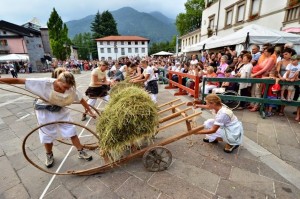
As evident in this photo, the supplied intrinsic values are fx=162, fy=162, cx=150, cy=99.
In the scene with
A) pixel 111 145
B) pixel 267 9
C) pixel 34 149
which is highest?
pixel 267 9

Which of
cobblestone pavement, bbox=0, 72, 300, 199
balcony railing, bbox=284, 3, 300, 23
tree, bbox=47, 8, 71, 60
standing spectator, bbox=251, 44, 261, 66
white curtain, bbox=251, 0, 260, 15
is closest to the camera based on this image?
cobblestone pavement, bbox=0, 72, 300, 199

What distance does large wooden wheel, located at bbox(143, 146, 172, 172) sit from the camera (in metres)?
2.52

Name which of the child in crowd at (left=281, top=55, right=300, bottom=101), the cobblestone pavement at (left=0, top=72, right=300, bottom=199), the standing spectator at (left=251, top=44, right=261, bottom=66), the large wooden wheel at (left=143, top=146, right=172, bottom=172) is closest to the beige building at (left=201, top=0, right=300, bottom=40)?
the standing spectator at (left=251, top=44, right=261, bottom=66)

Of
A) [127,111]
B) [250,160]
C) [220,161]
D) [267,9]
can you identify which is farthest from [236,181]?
[267,9]

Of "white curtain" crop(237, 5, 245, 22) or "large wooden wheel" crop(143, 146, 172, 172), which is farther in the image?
"white curtain" crop(237, 5, 245, 22)

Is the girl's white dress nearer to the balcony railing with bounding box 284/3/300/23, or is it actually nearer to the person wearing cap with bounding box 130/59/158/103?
the person wearing cap with bounding box 130/59/158/103

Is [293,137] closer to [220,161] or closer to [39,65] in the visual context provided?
[220,161]

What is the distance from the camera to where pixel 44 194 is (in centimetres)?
225

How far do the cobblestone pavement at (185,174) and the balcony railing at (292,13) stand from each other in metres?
11.8

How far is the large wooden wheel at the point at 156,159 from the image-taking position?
99.2 inches

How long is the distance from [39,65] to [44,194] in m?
33.9

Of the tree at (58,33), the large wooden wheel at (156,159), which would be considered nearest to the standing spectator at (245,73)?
the large wooden wheel at (156,159)

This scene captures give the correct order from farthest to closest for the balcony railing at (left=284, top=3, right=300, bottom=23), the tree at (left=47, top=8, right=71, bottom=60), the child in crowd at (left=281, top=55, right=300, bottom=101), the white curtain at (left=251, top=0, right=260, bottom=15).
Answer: the tree at (left=47, top=8, right=71, bottom=60) → the white curtain at (left=251, top=0, right=260, bottom=15) → the balcony railing at (left=284, top=3, right=300, bottom=23) → the child in crowd at (left=281, top=55, right=300, bottom=101)

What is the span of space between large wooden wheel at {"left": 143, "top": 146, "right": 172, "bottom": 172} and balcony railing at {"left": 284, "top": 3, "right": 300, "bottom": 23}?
45.9 ft
